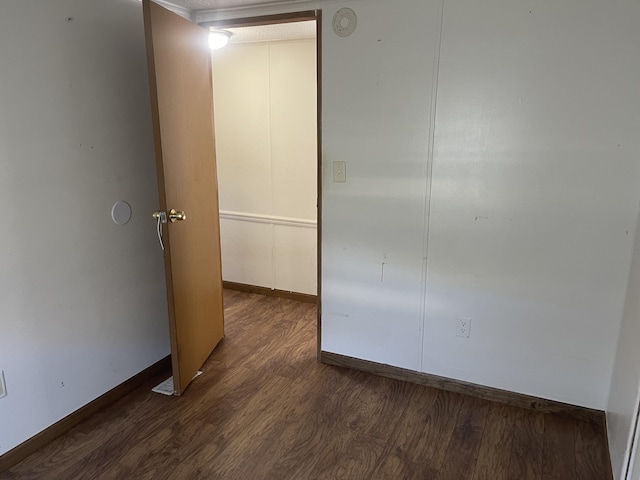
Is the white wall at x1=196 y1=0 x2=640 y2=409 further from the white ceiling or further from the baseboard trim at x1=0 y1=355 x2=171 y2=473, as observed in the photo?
the baseboard trim at x1=0 y1=355 x2=171 y2=473

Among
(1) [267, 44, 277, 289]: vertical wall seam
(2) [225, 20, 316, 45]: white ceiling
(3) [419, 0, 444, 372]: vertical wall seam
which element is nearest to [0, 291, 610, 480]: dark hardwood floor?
(3) [419, 0, 444, 372]: vertical wall seam

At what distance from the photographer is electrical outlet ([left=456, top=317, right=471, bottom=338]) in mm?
2338

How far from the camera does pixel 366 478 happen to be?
1.83 metres

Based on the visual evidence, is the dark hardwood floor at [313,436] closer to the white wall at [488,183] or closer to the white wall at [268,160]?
the white wall at [488,183]

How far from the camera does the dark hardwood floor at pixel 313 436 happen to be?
1872 millimetres

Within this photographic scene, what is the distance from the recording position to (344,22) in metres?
2.29

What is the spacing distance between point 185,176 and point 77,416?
4.10 feet

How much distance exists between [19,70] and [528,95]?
2093 millimetres

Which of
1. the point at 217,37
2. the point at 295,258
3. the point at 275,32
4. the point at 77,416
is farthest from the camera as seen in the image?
the point at 295,258

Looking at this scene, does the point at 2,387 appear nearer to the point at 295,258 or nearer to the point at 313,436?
the point at 313,436

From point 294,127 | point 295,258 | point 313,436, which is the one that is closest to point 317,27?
point 294,127

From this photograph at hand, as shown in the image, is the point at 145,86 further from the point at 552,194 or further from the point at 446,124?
the point at 552,194

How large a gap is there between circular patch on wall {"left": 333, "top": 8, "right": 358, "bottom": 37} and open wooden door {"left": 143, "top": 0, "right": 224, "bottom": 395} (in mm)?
749

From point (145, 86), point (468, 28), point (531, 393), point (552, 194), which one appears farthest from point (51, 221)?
point (531, 393)
